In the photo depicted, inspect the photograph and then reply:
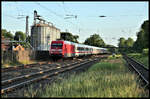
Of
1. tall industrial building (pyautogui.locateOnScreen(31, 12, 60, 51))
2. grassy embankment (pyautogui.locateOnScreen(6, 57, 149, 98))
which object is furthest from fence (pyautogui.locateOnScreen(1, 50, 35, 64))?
tall industrial building (pyautogui.locateOnScreen(31, 12, 60, 51))

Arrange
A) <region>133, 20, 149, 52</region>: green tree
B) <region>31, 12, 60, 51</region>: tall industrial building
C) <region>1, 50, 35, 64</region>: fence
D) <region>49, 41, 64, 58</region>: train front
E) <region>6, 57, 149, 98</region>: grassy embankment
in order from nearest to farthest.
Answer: <region>6, 57, 149, 98</region>: grassy embankment → <region>1, 50, 35, 64</region>: fence → <region>49, 41, 64, 58</region>: train front → <region>133, 20, 149, 52</region>: green tree → <region>31, 12, 60, 51</region>: tall industrial building

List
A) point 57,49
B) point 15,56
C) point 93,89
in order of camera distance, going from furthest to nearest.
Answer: point 57,49, point 15,56, point 93,89

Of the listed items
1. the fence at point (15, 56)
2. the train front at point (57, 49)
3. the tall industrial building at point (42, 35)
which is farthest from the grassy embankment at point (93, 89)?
the tall industrial building at point (42, 35)

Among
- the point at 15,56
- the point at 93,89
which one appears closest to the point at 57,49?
the point at 15,56

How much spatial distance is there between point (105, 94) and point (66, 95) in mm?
1328

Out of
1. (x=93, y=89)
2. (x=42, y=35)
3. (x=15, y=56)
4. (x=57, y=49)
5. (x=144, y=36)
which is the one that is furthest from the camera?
(x=42, y=35)

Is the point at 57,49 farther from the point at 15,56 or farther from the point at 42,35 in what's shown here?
the point at 42,35

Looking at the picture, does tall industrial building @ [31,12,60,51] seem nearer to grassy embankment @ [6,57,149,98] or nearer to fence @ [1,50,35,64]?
fence @ [1,50,35,64]

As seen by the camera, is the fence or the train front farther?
the train front

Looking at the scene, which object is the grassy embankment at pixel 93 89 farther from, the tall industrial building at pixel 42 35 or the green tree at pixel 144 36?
the tall industrial building at pixel 42 35

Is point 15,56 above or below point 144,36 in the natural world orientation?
below

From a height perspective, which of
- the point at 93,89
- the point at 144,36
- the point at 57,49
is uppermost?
the point at 144,36

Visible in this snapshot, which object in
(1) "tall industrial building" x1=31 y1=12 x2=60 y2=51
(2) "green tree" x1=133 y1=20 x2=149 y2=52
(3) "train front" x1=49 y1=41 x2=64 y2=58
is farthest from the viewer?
(1) "tall industrial building" x1=31 y1=12 x2=60 y2=51

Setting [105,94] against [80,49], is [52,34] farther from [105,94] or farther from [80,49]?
[105,94]
